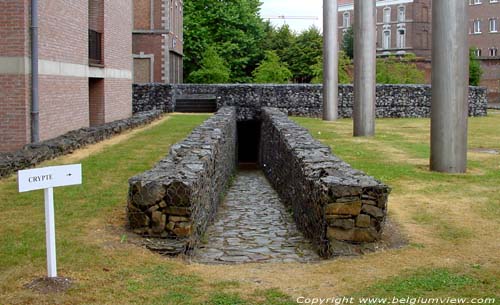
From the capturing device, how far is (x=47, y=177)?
6.41m

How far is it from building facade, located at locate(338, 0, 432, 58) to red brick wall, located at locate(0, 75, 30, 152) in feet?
199

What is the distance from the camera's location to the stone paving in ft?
29.2

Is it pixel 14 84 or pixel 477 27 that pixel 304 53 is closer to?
pixel 477 27

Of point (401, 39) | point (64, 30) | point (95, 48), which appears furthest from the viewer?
point (401, 39)

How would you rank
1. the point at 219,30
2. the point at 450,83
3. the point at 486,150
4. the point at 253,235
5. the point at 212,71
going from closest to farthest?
the point at 253,235, the point at 450,83, the point at 486,150, the point at 212,71, the point at 219,30

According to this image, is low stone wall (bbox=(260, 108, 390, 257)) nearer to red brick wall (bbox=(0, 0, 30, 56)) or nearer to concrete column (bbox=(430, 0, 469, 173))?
concrete column (bbox=(430, 0, 469, 173))

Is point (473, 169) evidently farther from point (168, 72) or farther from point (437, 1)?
point (168, 72)

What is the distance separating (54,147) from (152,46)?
26.8 metres

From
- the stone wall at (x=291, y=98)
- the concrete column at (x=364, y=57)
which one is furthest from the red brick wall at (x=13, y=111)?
the stone wall at (x=291, y=98)

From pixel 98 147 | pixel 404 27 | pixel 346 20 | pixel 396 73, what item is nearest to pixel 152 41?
pixel 396 73

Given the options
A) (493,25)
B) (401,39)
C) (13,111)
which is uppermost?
(493,25)

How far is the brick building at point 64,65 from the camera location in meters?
15.4

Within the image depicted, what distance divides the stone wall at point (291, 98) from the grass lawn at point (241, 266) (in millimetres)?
19842

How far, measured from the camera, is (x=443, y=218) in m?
9.92
